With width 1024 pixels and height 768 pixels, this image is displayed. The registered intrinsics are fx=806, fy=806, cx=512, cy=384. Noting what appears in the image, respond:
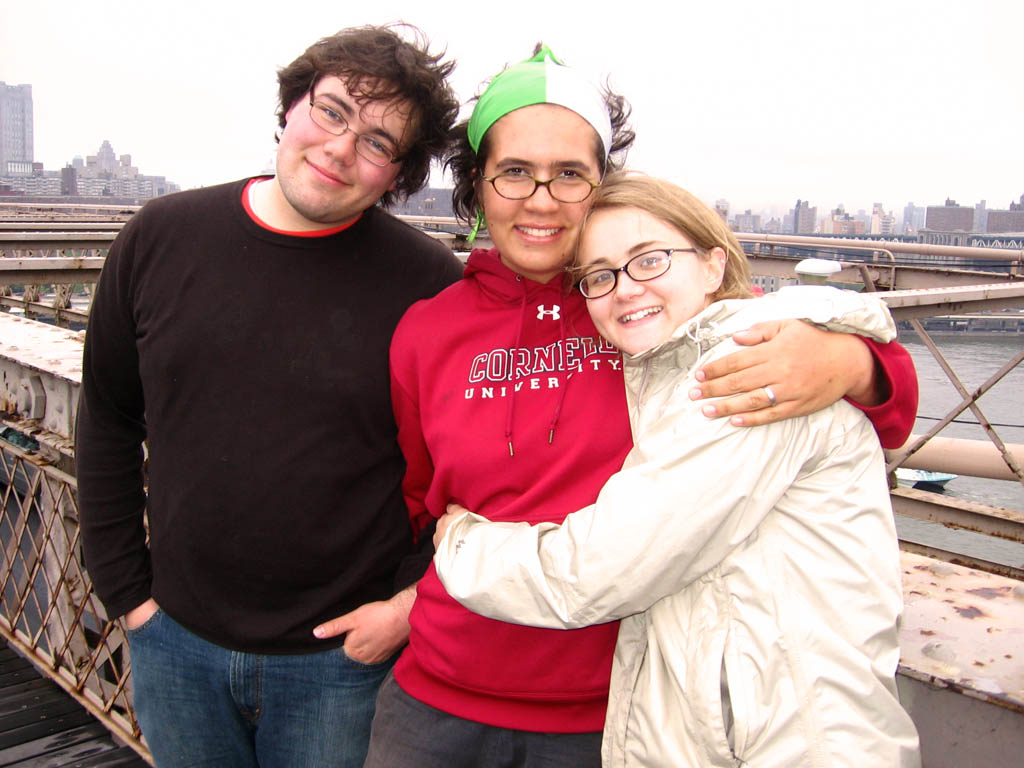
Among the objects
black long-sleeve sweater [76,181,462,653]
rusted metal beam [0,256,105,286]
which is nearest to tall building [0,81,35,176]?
rusted metal beam [0,256,105,286]

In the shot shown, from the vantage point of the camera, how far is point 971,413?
69.8ft

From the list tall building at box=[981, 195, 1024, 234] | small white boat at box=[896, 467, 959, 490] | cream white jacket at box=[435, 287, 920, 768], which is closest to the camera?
cream white jacket at box=[435, 287, 920, 768]

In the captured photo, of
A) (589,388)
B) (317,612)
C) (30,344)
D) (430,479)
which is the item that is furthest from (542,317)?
(30,344)

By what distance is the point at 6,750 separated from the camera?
9.89ft

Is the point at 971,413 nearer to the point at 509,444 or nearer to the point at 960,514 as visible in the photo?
the point at 960,514

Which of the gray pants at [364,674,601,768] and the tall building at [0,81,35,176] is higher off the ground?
the tall building at [0,81,35,176]

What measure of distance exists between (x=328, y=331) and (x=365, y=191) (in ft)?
1.11

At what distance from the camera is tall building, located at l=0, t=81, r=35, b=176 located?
133500 mm

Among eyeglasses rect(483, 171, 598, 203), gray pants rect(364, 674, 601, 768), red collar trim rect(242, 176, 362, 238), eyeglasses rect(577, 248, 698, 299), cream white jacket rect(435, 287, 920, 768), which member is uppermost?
eyeglasses rect(483, 171, 598, 203)

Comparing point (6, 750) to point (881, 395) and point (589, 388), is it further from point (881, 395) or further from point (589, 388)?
point (881, 395)

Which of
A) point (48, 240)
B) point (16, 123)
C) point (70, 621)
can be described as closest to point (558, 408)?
point (70, 621)

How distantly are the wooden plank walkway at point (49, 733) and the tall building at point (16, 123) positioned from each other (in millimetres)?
149972

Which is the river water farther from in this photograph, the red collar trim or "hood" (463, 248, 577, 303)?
the red collar trim

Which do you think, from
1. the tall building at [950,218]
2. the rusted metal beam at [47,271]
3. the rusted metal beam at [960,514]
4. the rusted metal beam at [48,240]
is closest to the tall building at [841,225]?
the tall building at [950,218]
